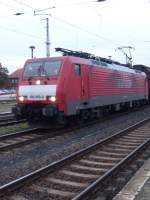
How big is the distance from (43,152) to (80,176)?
11.3 ft

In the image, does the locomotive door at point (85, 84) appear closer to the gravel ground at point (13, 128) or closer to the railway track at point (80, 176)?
the gravel ground at point (13, 128)

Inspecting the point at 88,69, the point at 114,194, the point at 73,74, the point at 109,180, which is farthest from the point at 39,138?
the point at 114,194

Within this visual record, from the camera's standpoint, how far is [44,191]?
8453 mm

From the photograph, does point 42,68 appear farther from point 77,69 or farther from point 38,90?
point 77,69

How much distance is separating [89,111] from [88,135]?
3.83 meters

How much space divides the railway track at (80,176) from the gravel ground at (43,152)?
525mm

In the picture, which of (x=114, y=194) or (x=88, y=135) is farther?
(x=88, y=135)

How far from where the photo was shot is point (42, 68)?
1881 cm

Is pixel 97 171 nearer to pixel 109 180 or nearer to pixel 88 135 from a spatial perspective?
pixel 109 180

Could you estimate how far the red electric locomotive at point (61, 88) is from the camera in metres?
17.7

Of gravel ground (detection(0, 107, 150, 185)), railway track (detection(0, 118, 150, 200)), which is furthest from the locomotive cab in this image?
railway track (detection(0, 118, 150, 200))

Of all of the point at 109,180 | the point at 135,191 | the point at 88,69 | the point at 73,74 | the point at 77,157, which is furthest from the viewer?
the point at 88,69

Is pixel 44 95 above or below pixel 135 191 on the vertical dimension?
above

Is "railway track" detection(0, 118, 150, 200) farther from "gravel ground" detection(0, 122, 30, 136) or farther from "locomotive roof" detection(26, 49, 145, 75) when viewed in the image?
"locomotive roof" detection(26, 49, 145, 75)
